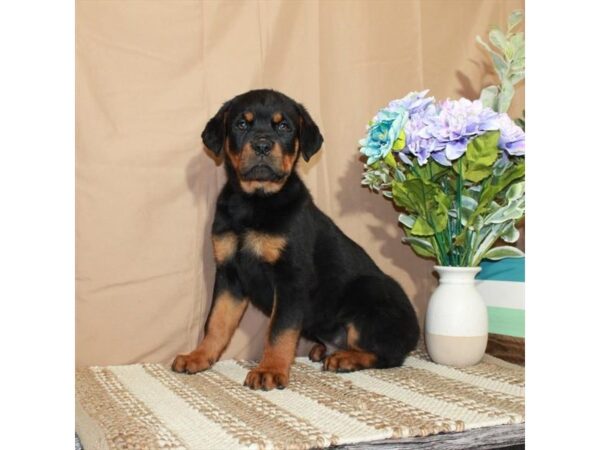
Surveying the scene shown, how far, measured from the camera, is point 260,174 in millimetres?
2336

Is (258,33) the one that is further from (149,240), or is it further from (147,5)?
(149,240)

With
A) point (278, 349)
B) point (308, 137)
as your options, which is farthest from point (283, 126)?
point (278, 349)

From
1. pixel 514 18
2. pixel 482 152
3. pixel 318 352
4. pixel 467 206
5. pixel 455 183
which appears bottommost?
pixel 318 352

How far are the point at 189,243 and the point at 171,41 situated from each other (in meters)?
0.86

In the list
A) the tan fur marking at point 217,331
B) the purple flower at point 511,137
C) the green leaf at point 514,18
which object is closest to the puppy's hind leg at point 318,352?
the tan fur marking at point 217,331

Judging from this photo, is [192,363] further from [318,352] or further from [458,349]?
[458,349]

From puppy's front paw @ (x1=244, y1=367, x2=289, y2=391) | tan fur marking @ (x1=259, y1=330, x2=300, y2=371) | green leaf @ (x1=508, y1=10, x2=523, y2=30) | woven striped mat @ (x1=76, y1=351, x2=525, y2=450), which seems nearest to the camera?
woven striped mat @ (x1=76, y1=351, x2=525, y2=450)

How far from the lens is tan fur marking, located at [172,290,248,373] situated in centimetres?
231

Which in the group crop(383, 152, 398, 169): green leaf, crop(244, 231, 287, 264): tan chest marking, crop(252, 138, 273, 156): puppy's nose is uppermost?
crop(252, 138, 273, 156): puppy's nose

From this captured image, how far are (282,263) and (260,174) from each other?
1.15 ft

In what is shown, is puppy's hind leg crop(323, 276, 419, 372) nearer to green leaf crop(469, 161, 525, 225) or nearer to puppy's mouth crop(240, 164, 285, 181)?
green leaf crop(469, 161, 525, 225)

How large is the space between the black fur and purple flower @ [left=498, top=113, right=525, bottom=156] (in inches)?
28.8

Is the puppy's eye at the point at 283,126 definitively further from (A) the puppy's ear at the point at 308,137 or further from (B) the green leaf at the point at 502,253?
(B) the green leaf at the point at 502,253

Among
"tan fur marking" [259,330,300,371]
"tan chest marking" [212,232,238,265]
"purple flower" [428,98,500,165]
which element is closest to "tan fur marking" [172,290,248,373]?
"tan chest marking" [212,232,238,265]
